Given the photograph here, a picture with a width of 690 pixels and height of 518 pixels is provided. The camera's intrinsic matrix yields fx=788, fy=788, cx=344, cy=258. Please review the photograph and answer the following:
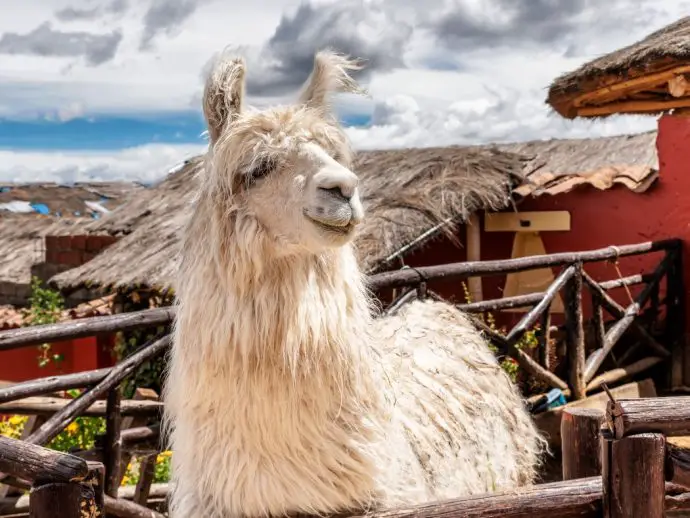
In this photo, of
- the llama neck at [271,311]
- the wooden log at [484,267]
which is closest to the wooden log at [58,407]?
the wooden log at [484,267]

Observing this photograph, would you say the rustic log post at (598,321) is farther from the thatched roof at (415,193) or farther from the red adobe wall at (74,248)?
the red adobe wall at (74,248)

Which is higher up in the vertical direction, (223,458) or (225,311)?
(225,311)

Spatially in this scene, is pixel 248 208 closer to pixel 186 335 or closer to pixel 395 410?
pixel 186 335

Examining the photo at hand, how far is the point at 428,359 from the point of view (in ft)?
10.3

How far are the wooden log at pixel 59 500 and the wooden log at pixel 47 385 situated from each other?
151 cm

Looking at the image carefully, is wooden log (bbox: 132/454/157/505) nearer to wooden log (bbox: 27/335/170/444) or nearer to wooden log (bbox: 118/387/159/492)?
wooden log (bbox: 118/387/159/492)

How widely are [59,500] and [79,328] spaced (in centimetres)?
171

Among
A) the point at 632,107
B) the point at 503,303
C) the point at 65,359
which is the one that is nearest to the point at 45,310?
the point at 65,359

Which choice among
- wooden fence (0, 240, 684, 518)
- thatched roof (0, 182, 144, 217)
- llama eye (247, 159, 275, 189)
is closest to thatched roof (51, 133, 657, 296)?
wooden fence (0, 240, 684, 518)

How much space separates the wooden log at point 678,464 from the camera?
6.30ft

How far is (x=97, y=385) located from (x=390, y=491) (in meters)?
1.58

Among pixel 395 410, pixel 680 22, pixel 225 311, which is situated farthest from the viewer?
pixel 680 22

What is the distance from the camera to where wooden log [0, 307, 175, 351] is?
10.4ft

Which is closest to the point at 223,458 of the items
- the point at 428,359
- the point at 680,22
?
the point at 428,359
